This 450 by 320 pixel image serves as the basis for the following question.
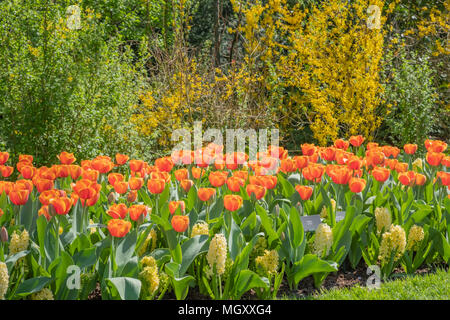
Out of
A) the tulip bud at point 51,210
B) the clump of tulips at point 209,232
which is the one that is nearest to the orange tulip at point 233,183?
the clump of tulips at point 209,232

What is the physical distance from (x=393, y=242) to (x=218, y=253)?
41.7 inches

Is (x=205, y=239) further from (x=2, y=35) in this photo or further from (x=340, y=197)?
(x=2, y=35)

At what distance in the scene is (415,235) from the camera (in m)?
3.05

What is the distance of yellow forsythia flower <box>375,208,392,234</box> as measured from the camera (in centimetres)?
307

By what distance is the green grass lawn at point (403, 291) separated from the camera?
2684mm

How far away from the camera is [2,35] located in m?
5.33

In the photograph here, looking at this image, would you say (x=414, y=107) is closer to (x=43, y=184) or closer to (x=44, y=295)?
(x=43, y=184)

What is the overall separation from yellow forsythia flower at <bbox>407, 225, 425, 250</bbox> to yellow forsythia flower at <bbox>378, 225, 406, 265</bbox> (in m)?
0.14

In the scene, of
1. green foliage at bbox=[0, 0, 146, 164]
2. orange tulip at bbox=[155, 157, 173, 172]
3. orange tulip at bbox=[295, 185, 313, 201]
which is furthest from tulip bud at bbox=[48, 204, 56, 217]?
green foliage at bbox=[0, 0, 146, 164]

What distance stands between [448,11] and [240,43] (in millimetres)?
4728

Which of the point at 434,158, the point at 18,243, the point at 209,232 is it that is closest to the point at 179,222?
the point at 209,232

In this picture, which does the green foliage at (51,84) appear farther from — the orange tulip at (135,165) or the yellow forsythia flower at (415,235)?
the yellow forsythia flower at (415,235)
